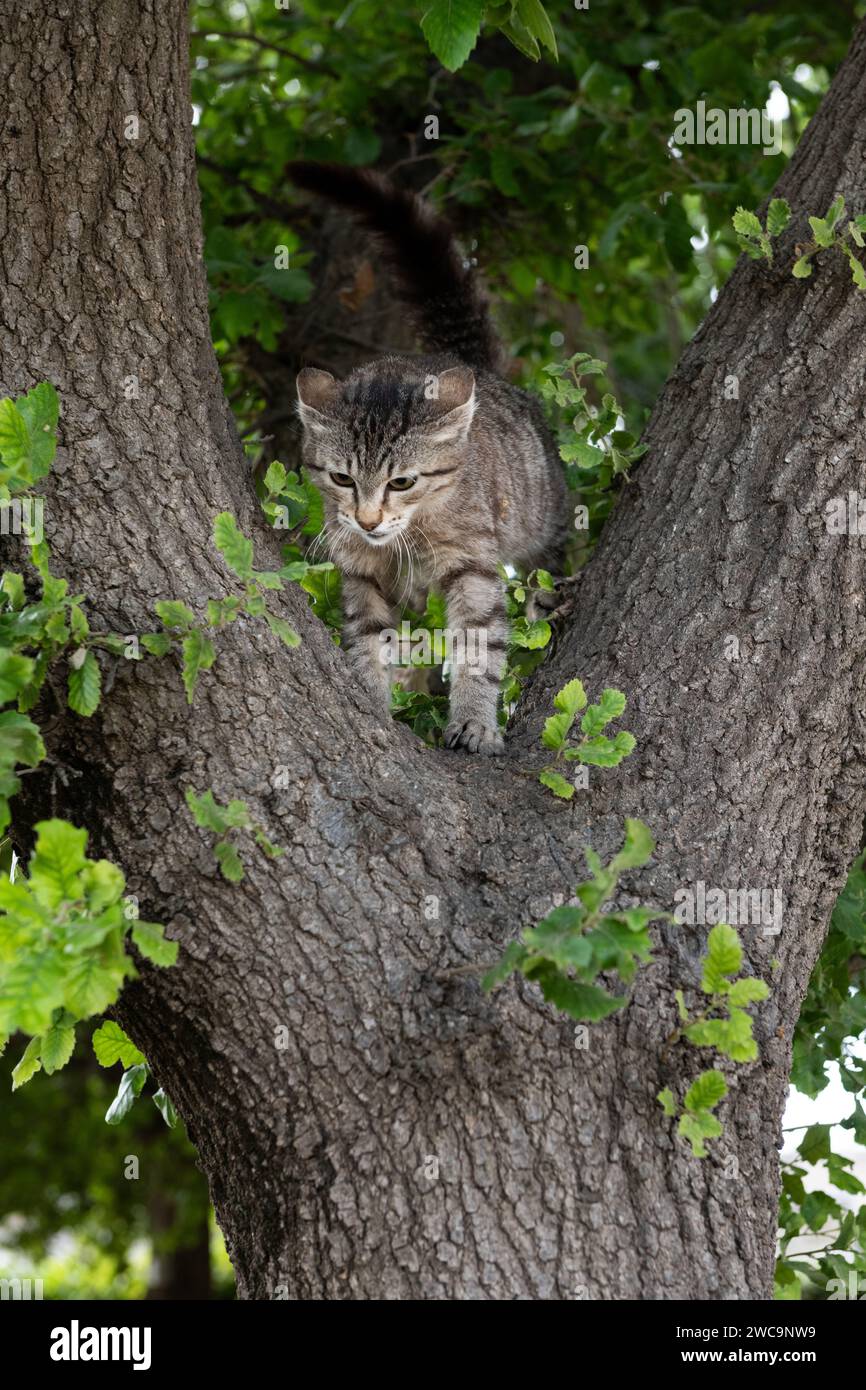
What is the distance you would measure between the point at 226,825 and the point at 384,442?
1.72m

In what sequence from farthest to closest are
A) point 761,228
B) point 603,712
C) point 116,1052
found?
point 761,228
point 116,1052
point 603,712

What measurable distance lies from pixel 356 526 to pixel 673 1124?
183cm

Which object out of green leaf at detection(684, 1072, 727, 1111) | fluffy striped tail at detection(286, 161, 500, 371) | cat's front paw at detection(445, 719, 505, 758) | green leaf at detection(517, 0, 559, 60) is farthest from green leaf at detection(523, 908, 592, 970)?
fluffy striped tail at detection(286, 161, 500, 371)

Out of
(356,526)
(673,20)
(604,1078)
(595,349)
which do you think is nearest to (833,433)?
(356,526)

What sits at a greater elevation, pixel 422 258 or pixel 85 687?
pixel 422 258

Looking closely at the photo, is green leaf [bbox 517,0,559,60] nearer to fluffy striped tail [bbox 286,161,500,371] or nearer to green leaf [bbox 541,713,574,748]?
green leaf [bbox 541,713,574,748]

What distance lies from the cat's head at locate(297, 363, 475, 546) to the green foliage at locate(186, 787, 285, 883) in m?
1.38

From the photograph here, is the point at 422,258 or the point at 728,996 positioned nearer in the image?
the point at 728,996

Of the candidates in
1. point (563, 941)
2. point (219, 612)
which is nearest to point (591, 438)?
point (219, 612)

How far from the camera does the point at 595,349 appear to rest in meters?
6.68

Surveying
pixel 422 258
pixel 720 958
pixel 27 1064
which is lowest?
pixel 27 1064

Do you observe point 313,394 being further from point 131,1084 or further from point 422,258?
point 131,1084

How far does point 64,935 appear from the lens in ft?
6.32

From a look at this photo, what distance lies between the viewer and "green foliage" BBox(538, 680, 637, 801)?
260 centimetres
